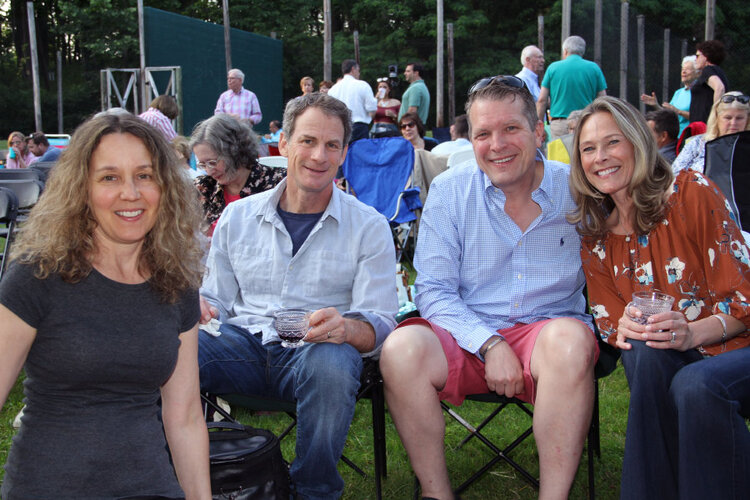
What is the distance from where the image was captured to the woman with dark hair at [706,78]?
671 cm

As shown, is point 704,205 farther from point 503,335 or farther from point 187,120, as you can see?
point 187,120

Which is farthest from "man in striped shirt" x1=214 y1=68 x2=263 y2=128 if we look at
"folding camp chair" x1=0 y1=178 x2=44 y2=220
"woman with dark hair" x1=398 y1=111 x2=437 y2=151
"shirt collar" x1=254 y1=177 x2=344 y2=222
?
"shirt collar" x1=254 y1=177 x2=344 y2=222

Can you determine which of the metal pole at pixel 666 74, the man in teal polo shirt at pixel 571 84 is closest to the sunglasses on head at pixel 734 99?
the man in teal polo shirt at pixel 571 84

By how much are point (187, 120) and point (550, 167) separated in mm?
15544

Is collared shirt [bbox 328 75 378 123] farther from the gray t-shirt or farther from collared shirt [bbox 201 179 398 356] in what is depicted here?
the gray t-shirt

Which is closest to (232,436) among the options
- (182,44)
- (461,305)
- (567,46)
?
(461,305)

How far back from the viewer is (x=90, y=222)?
1663 millimetres

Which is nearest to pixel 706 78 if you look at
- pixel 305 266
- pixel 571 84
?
pixel 571 84

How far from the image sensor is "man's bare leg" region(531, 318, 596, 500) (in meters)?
2.18

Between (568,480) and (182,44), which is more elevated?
(182,44)

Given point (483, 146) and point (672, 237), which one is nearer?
point (672, 237)

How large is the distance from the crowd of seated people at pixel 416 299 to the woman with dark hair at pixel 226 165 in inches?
30.6

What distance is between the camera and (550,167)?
270cm

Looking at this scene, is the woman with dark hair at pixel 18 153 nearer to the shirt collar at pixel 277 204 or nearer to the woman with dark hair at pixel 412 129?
the woman with dark hair at pixel 412 129
